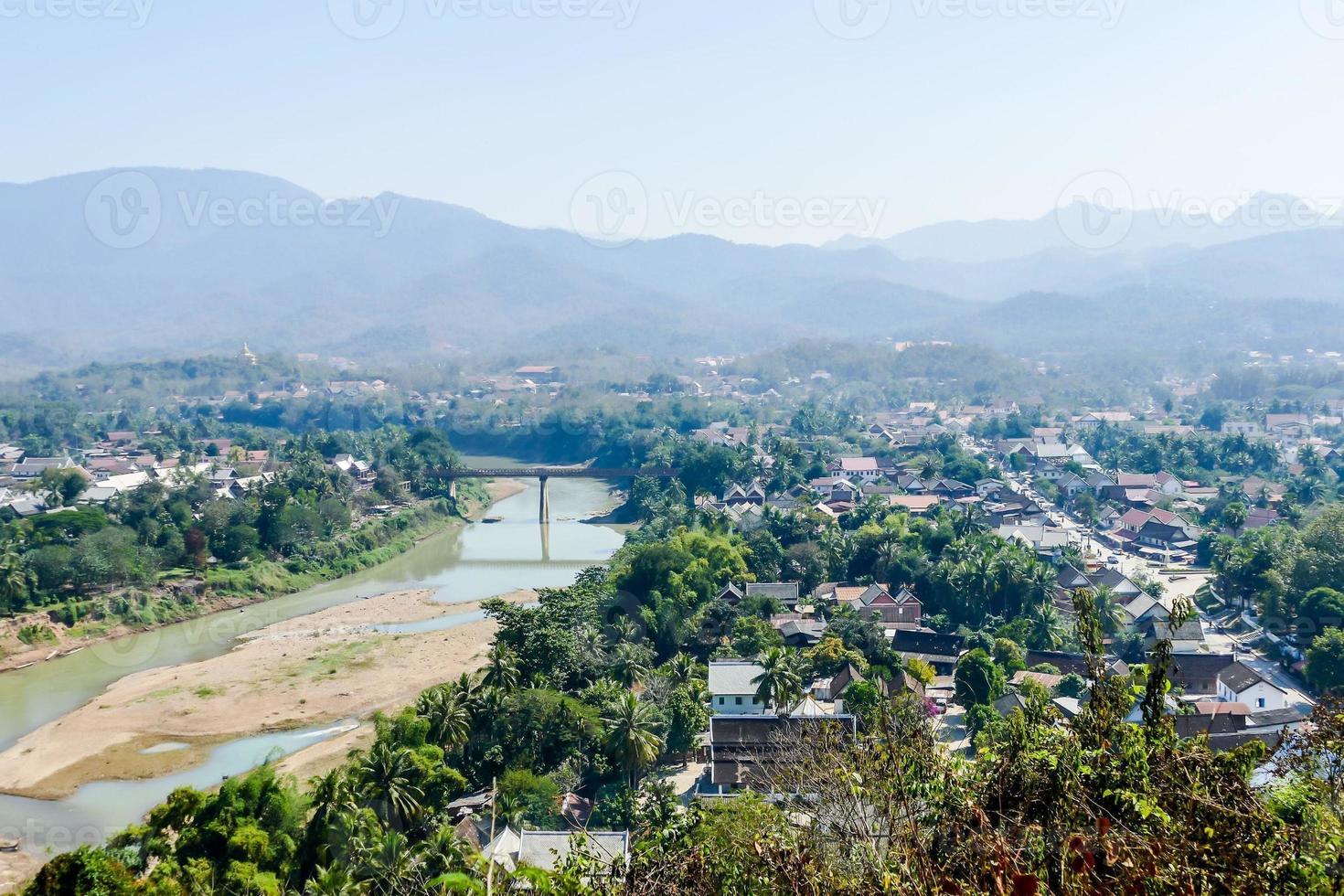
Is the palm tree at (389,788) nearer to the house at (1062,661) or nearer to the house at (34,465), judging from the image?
the house at (1062,661)

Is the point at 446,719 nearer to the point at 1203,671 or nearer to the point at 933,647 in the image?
the point at 933,647

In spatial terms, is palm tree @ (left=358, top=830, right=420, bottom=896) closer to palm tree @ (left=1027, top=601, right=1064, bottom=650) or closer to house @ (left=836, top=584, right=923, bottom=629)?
house @ (left=836, top=584, right=923, bottom=629)

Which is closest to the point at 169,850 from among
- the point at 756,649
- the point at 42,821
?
the point at 42,821

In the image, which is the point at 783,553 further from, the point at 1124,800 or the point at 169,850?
the point at 1124,800

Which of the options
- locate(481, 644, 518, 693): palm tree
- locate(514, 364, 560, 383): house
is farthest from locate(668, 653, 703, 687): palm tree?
locate(514, 364, 560, 383): house

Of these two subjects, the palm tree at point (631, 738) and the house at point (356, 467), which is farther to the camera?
the house at point (356, 467)

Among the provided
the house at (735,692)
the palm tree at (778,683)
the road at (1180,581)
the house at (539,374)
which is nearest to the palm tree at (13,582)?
the house at (735,692)
